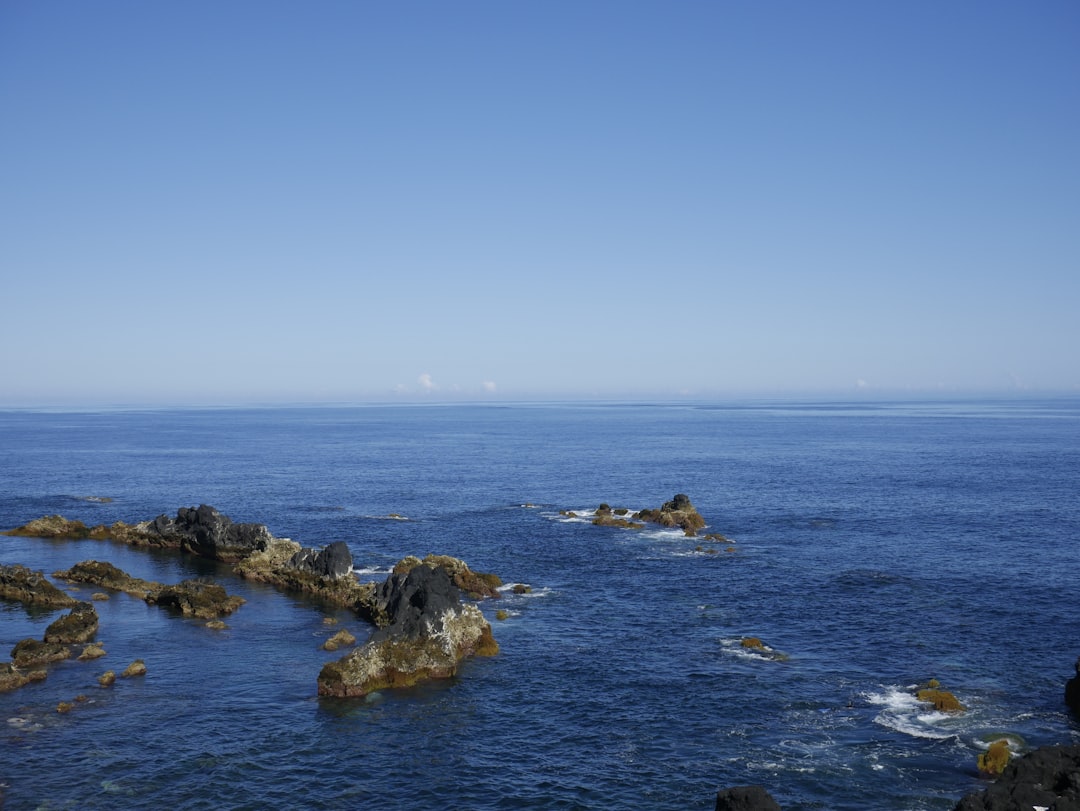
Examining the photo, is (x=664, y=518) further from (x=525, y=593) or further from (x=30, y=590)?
(x=30, y=590)

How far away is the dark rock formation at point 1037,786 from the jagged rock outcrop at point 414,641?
116ft

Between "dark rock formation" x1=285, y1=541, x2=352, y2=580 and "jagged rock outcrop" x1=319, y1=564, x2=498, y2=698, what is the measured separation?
1241 centimetres

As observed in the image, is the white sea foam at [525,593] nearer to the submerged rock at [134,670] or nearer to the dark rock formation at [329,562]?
the dark rock formation at [329,562]

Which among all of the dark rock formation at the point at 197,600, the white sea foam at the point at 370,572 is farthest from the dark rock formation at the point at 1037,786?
the dark rock formation at the point at 197,600

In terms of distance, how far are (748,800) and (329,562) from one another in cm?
5610

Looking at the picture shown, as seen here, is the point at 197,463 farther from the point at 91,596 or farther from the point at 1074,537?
the point at 1074,537

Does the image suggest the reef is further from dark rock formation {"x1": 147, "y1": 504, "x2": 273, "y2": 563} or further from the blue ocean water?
dark rock formation {"x1": 147, "y1": 504, "x2": 273, "y2": 563}

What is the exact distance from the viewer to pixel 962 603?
234ft

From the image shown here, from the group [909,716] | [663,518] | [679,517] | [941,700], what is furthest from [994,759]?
[663,518]

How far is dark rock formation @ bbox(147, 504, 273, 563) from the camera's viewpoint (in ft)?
307

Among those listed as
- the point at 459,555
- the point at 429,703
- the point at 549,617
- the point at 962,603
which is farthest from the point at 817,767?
the point at 459,555

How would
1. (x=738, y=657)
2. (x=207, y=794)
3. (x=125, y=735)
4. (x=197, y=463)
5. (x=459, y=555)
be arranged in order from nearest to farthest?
(x=207, y=794)
(x=125, y=735)
(x=738, y=657)
(x=459, y=555)
(x=197, y=463)

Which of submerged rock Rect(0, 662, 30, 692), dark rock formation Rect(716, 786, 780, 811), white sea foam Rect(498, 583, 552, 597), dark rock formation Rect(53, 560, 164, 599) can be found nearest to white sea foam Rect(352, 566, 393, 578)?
white sea foam Rect(498, 583, 552, 597)

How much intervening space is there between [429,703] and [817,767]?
24896 mm
